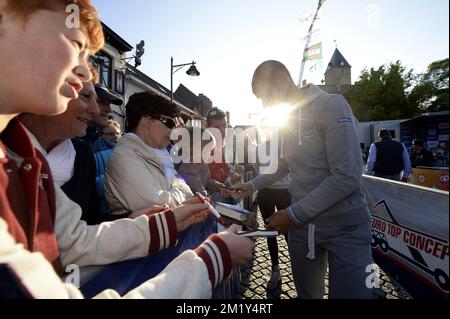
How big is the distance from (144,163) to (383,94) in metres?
26.6

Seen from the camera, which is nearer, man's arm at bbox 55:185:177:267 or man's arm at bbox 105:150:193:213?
man's arm at bbox 55:185:177:267

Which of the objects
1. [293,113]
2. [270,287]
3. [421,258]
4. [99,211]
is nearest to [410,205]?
[421,258]

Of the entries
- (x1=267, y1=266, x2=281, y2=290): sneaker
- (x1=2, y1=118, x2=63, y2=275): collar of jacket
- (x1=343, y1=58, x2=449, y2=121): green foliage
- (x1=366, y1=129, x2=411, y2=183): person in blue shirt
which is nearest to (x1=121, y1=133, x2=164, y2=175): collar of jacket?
(x1=2, y1=118, x2=63, y2=275): collar of jacket

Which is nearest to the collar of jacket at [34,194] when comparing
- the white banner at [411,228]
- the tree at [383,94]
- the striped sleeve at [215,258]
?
the striped sleeve at [215,258]

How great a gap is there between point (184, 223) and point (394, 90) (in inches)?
933

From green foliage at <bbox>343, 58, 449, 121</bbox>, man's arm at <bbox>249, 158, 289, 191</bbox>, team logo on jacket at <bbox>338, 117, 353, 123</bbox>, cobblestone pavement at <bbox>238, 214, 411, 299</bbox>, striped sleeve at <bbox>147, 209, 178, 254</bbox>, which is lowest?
cobblestone pavement at <bbox>238, 214, 411, 299</bbox>

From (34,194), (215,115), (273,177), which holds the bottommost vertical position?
(273,177)

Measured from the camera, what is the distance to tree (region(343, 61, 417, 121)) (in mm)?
18547

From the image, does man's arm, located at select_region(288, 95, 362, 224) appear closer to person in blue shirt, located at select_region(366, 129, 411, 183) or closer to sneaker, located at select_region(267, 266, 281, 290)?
sneaker, located at select_region(267, 266, 281, 290)

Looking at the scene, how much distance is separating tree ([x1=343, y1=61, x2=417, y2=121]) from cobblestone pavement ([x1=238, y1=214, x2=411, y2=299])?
1408 centimetres

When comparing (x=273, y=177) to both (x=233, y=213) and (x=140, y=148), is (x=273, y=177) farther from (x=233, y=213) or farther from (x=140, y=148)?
(x=140, y=148)

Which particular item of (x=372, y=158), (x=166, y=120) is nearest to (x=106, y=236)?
(x=166, y=120)

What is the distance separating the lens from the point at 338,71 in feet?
222

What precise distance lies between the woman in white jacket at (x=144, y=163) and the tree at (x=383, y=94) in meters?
15.7
